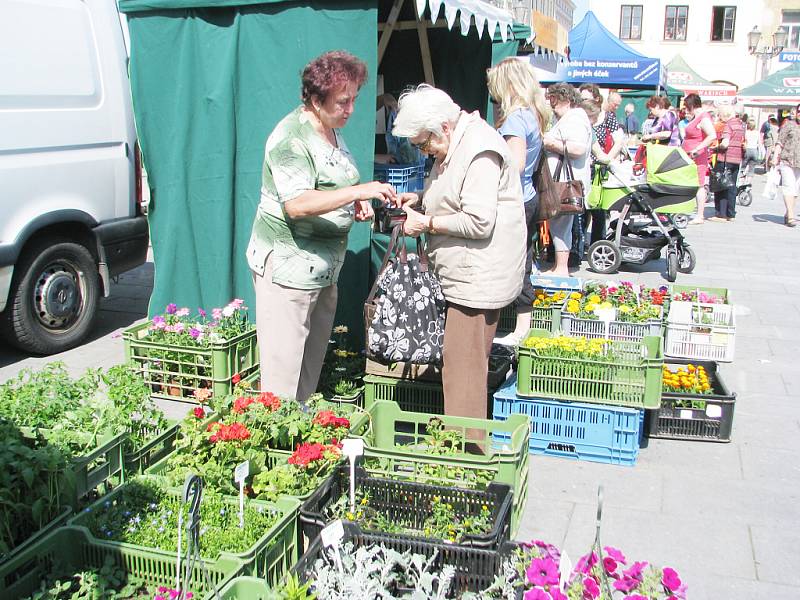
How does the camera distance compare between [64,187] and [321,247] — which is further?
[64,187]

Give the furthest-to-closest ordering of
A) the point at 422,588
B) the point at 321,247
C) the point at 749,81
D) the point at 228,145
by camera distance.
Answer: the point at 749,81 → the point at 228,145 → the point at 321,247 → the point at 422,588

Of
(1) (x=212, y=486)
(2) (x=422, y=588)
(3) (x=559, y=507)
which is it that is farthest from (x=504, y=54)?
(2) (x=422, y=588)

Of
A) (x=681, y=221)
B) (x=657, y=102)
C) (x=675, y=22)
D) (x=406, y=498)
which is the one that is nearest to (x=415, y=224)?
(x=406, y=498)

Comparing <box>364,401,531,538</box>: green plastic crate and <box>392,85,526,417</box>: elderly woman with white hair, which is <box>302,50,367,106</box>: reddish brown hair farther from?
<box>364,401,531,538</box>: green plastic crate

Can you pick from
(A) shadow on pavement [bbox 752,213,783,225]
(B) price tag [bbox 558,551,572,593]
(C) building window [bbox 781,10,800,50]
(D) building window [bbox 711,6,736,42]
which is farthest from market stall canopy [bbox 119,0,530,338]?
(C) building window [bbox 781,10,800,50]

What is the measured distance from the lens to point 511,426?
3.57 metres

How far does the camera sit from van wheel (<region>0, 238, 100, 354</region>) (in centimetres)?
592

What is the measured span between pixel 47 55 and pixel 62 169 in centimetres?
79

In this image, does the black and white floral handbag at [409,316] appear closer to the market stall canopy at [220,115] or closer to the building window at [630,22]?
the market stall canopy at [220,115]

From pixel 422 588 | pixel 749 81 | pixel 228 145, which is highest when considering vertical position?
pixel 749 81

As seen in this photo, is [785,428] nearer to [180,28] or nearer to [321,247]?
[321,247]

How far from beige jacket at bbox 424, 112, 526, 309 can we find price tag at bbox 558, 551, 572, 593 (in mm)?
1661

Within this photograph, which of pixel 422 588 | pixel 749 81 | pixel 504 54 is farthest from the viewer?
pixel 749 81

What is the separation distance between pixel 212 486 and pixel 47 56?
13.0 feet
